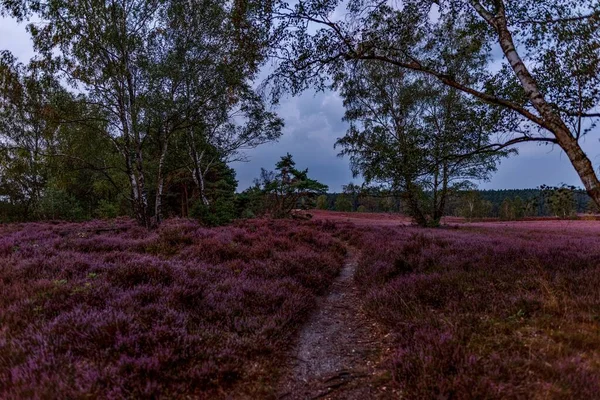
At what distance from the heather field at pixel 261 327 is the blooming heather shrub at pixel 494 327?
18 millimetres

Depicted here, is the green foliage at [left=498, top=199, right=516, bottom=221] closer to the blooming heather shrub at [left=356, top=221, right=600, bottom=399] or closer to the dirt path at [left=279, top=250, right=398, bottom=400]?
the blooming heather shrub at [left=356, top=221, right=600, bottom=399]

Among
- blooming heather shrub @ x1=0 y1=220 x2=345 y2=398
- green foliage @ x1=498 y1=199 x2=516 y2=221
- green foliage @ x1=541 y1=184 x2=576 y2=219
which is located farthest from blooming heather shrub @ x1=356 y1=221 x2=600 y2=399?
green foliage @ x1=498 y1=199 x2=516 y2=221

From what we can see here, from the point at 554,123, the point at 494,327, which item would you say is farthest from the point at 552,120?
the point at 494,327

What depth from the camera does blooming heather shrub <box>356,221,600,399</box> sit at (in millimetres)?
2938

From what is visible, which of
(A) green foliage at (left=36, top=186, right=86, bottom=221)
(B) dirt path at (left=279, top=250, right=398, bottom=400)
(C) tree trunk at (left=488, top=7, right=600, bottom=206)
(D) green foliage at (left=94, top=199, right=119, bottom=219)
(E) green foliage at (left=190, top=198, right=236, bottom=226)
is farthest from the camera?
(D) green foliage at (left=94, top=199, right=119, bottom=219)

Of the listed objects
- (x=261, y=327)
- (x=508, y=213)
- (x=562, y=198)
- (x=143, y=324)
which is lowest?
(x=261, y=327)

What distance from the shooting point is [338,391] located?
352 centimetres

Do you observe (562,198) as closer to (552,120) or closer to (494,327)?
(552,120)

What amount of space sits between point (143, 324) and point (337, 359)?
9.65 feet

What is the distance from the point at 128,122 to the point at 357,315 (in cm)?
1630

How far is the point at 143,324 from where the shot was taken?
13.4 ft

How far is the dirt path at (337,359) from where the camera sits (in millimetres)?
3506

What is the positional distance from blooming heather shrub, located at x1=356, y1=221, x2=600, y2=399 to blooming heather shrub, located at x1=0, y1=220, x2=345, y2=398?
188cm

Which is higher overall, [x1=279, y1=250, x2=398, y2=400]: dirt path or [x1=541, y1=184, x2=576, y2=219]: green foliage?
[x1=541, y1=184, x2=576, y2=219]: green foliage
